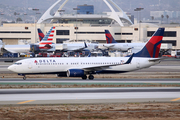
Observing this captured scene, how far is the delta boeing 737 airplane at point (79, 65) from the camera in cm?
4100

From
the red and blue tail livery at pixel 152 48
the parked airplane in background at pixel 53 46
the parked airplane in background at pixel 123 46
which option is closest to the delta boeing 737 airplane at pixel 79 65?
the red and blue tail livery at pixel 152 48

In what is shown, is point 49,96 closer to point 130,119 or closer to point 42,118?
point 42,118

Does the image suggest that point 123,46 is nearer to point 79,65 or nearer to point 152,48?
point 152,48

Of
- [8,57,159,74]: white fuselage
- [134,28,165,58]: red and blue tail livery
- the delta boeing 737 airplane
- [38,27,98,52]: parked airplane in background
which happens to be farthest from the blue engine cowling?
[38,27,98,52]: parked airplane in background

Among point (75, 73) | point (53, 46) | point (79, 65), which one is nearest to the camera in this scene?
point (75, 73)

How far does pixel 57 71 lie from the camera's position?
41781mm

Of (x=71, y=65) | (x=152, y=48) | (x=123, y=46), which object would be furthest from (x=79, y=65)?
(x=123, y=46)

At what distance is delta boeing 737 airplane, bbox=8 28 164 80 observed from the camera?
4100cm

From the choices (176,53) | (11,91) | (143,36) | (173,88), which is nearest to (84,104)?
(11,91)

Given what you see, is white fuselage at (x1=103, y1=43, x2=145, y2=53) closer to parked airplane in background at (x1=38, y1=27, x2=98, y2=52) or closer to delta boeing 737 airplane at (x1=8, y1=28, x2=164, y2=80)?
parked airplane in background at (x1=38, y1=27, x2=98, y2=52)

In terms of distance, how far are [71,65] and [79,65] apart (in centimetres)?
114

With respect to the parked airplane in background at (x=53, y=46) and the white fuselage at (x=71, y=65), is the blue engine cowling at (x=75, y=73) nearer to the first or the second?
the white fuselage at (x=71, y=65)

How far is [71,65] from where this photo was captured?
42.3 meters

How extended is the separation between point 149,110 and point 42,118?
297 inches
